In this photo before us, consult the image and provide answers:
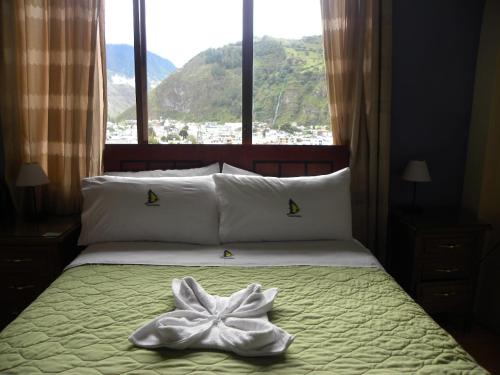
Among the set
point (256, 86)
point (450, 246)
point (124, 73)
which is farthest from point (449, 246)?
point (124, 73)

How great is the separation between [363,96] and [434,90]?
0.51 metres

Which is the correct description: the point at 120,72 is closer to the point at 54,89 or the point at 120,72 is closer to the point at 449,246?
the point at 54,89

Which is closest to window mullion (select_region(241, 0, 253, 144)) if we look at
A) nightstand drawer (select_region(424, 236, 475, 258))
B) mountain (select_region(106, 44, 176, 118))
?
mountain (select_region(106, 44, 176, 118))

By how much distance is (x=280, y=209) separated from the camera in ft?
6.78

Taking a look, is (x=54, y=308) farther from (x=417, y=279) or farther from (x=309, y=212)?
(x=417, y=279)

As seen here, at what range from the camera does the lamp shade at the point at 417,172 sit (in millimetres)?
2375

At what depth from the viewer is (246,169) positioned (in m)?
2.52

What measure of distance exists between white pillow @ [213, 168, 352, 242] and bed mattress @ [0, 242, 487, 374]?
28 cm

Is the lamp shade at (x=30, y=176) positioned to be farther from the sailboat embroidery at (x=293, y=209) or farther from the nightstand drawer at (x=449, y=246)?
the nightstand drawer at (x=449, y=246)

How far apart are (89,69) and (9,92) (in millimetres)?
473

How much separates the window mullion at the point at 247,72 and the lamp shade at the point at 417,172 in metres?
1.02

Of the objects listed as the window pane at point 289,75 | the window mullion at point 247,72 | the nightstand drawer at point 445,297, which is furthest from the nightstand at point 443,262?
the window mullion at point 247,72

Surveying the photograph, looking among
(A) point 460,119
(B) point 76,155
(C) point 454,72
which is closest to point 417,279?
(A) point 460,119

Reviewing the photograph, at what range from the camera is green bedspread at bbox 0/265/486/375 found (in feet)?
3.67
